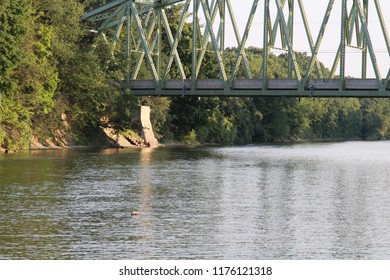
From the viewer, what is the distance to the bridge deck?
82875 mm

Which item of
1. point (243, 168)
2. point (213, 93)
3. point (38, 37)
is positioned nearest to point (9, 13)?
point (38, 37)

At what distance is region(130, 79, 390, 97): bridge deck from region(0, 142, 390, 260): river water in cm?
→ 2239

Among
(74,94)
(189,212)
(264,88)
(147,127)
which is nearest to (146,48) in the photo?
(147,127)

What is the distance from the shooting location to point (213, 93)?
93250 millimetres

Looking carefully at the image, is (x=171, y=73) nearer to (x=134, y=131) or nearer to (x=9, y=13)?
(x=134, y=131)

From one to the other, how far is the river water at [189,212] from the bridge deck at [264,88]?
22.4 metres

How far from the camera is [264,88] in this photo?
88.2 metres

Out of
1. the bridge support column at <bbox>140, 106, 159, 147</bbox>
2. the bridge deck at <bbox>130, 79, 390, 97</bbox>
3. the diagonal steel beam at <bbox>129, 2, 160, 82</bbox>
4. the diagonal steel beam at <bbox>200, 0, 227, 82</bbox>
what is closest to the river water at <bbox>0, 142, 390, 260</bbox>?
the bridge deck at <bbox>130, 79, 390, 97</bbox>

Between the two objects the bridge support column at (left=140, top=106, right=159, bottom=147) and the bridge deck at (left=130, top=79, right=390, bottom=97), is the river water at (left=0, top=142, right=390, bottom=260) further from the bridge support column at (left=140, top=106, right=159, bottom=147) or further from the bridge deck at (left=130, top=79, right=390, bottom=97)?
the bridge support column at (left=140, top=106, right=159, bottom=147)

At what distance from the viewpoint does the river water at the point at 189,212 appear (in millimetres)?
27969

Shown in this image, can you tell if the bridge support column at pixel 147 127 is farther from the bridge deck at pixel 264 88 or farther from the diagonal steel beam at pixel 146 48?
the diagonal steel beam at pixel 146 48

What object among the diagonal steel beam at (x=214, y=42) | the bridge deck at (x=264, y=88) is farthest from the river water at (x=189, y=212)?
the diagonal steel beam at (x=214, y=42)

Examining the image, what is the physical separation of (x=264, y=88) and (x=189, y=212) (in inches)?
2068

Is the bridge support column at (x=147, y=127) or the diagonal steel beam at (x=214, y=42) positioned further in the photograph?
the bridge support column at (x=147, y=127)
